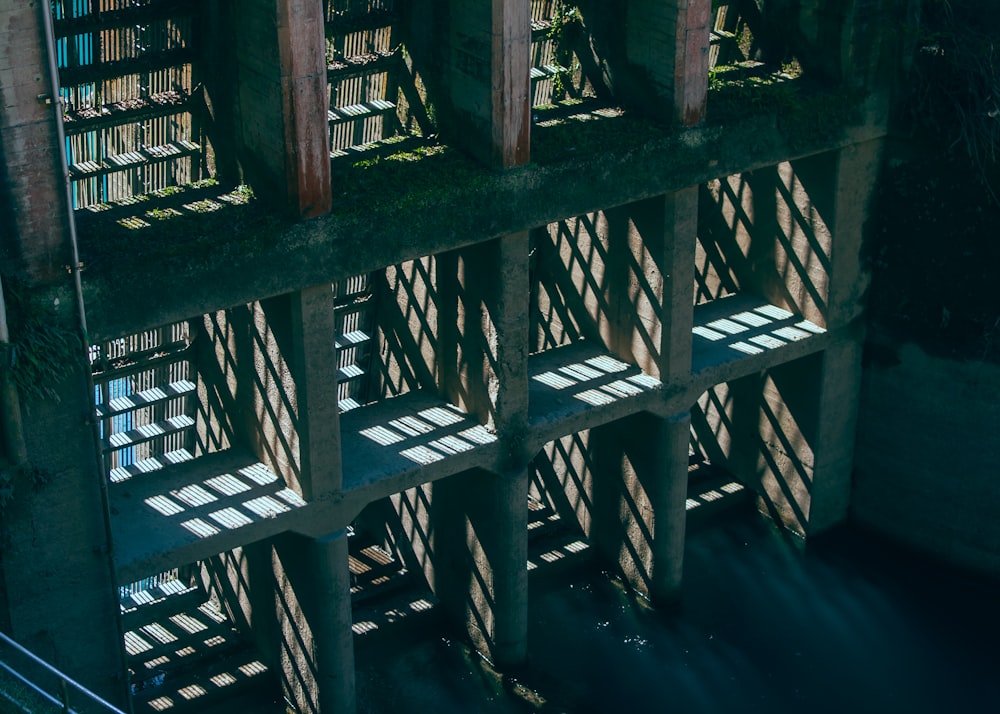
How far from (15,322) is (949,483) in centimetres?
1509

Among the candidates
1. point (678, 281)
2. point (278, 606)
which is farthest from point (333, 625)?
point (678, 281)

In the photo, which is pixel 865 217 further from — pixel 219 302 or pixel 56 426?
pixel 56 426

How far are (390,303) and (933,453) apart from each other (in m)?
9.12

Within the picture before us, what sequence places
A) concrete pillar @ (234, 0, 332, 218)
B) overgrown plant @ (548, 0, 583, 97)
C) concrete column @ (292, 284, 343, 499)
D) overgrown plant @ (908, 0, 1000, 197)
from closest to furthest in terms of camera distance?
concrete pillar @ (234, 0, 332, 218)
concrete column @ (292, 284, 343, 499)
overgrown plant @ (548, 0, 583, 97)
overgrown plant @ (908, 0, 1000, 197)

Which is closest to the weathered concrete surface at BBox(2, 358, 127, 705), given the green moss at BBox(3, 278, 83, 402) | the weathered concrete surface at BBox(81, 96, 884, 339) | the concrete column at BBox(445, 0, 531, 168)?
the green moss at BBox(3, 278, 83, 402)

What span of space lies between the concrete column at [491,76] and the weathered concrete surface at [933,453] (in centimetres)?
839

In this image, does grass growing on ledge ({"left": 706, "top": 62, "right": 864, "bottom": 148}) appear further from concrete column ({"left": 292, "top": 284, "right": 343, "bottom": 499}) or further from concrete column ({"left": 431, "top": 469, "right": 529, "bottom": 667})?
concrete column ({"left": 292, "top": 284, "right": 343, "bottom": 499})

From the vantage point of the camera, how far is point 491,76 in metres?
18.9

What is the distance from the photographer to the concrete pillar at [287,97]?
17.2m

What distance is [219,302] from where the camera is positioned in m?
17.8

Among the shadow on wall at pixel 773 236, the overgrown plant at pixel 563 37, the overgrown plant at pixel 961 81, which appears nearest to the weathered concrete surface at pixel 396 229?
the shadow on wall at pixel 773 236

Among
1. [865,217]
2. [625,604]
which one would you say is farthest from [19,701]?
[865,217]

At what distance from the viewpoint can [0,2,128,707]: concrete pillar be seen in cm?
1583

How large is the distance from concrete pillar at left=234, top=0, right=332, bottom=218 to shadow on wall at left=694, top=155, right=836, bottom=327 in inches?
344
